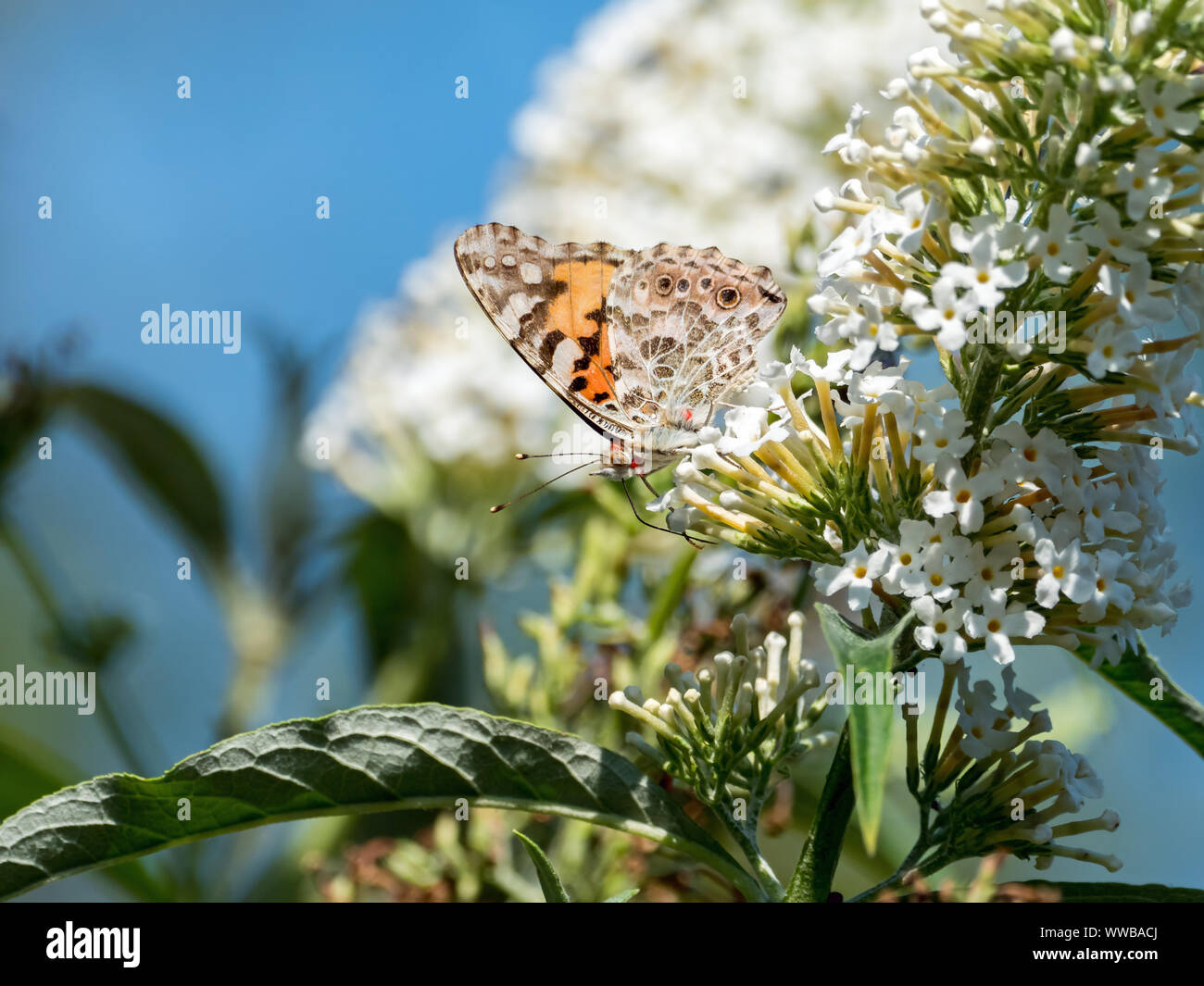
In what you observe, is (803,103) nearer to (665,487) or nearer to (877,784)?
(665,487)

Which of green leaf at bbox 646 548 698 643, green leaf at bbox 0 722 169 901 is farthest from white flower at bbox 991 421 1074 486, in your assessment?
green leaf at bbox 0 722 169 901

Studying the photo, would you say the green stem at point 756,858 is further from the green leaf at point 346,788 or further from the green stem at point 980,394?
the green stem at point 980,394

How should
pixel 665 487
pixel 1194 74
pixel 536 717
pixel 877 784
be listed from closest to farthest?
pixel 877 784, pixel 1194 74, pixel 665 487, pixel 536 717

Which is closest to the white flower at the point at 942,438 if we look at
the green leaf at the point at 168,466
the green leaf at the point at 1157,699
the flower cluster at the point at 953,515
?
the flower cluster at the point at 953,515

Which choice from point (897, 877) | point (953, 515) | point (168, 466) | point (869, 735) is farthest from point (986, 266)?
point (168, 466)

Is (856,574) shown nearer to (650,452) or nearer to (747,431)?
(747,431)

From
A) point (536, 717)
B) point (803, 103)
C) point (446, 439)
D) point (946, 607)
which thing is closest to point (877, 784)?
point (946, 607)
